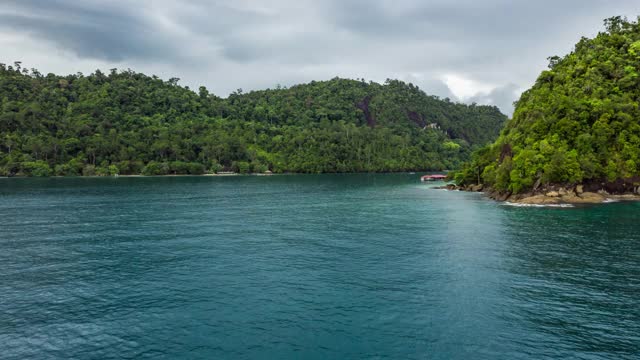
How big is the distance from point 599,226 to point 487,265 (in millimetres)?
37364

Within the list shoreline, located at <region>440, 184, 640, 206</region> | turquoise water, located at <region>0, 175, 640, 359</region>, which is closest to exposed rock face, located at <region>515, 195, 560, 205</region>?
shoreline, located at <region>440, 184, 640, 206</region>

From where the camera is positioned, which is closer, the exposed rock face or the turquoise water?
the turquoise water

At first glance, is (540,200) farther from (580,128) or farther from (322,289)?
(322,289)

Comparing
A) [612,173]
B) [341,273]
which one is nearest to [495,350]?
[341,273]

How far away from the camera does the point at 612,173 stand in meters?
115

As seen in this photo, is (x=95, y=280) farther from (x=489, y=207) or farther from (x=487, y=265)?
(x=489, y=207)

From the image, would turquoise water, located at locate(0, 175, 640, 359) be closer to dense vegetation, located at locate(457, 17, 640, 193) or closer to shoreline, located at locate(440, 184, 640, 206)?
shoreline, located at locate(440, 184, 640, 206)

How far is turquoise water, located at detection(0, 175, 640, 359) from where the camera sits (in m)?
29.4

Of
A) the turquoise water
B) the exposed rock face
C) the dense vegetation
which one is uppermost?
the dense vegetation

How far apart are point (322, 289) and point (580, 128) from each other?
115m

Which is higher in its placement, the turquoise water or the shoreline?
the shoreline

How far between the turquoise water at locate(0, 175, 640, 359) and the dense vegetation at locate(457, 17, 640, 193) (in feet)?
114

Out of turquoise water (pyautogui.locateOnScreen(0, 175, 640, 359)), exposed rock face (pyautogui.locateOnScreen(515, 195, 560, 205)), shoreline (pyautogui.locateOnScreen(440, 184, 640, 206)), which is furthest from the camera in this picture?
shoreline (pyautogui.locateOnScreen(440, 184, 640, 206))

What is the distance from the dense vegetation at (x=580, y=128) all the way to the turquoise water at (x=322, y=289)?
34.7 meters
